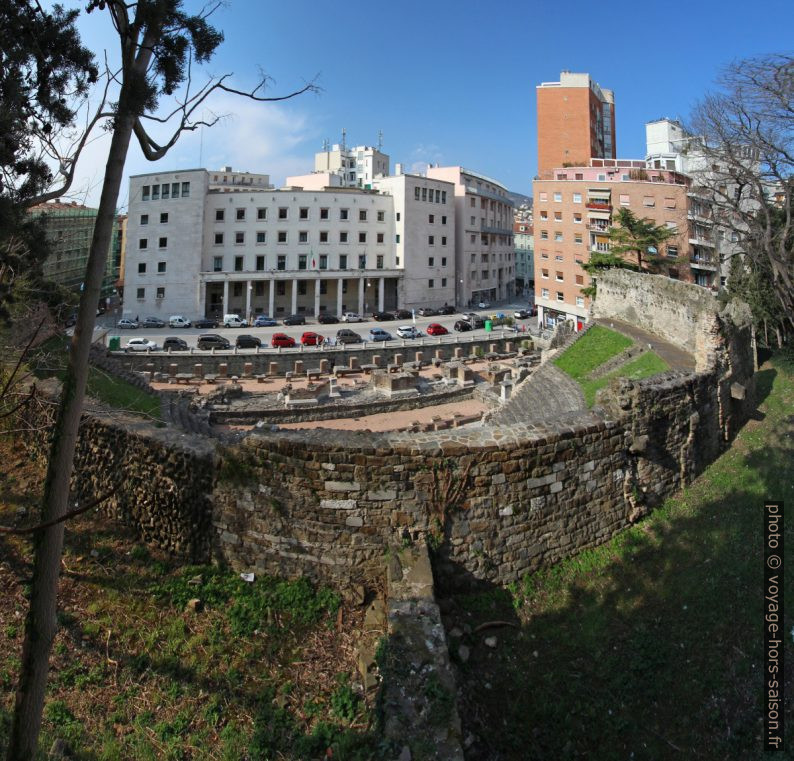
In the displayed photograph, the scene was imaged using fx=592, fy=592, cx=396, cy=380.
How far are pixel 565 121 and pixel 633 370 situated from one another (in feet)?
169

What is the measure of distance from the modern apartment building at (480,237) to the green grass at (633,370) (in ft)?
157

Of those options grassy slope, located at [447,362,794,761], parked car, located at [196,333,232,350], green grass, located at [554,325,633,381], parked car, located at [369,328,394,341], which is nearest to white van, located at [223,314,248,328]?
parked car, located at [196,333,232,350]

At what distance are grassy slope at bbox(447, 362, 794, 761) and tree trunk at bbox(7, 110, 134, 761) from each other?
378cm

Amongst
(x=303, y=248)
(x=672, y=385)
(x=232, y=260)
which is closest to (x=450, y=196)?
(x=303, y=248)

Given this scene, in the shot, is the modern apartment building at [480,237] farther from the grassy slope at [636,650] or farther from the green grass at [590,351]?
the grassy slope at [636,650]

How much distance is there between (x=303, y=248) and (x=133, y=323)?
17.5m

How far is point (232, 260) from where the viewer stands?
5544 centimetres

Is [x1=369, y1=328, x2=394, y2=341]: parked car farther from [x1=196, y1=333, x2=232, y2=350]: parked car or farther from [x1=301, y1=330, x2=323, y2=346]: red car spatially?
[x1=196, y1=333, x2=232, y2=350]: parked car

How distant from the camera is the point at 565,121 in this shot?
61.6 meters

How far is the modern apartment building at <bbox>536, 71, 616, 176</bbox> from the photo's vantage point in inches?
2400

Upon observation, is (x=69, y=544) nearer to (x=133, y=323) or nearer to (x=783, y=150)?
(x=783, y=150)

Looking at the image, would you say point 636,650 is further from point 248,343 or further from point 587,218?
point 587,218

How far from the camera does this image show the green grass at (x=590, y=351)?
2260 cm

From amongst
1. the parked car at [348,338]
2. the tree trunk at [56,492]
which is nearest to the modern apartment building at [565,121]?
the parked car at [348,338]
